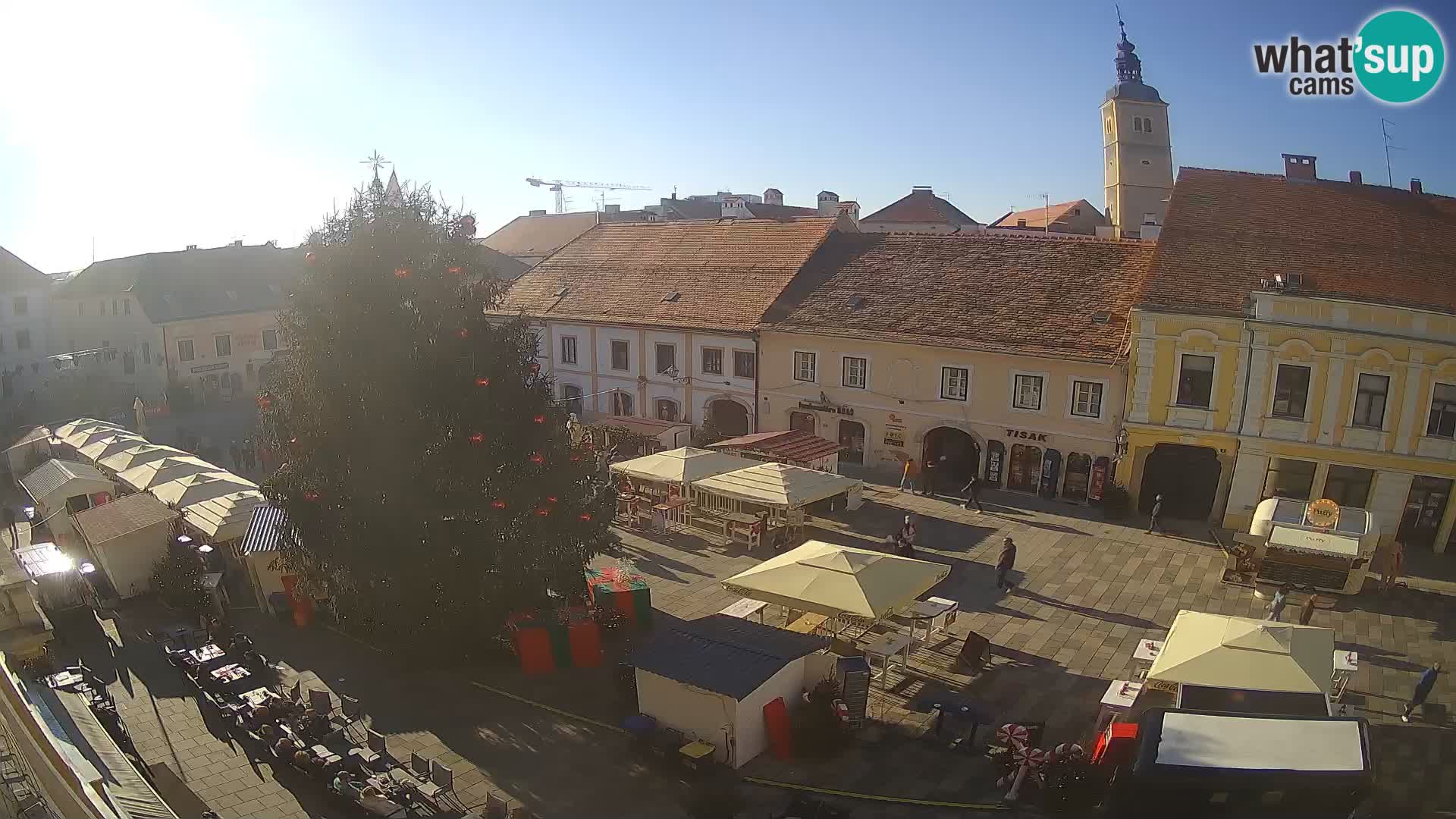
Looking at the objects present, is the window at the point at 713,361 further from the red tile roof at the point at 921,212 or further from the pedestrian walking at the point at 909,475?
the red tile roof at the point at 921,212

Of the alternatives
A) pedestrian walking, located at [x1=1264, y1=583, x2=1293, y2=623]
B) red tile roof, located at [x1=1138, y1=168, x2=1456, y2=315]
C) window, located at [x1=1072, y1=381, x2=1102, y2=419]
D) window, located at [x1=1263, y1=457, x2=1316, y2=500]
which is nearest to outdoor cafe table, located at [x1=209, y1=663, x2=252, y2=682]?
pedestrian walking, located at [x1=1264, y1=583, x2=1293, y2=623]

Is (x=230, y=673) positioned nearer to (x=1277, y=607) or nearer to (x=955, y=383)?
(x=1277, y=607)

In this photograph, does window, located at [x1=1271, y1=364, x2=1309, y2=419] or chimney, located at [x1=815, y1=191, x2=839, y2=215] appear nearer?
window, located at [x1=1271, y1=364, x2=1309, y2=419]

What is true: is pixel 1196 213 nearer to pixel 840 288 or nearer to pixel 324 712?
pixel 840 288

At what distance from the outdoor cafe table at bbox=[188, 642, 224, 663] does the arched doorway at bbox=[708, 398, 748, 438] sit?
61.4ft

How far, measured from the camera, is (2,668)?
1098cm

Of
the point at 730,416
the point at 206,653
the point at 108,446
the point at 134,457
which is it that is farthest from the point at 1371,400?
the point at 108,446

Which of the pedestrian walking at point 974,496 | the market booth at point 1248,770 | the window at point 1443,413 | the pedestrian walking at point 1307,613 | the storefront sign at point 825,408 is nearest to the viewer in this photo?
the market booth at point 1248,770

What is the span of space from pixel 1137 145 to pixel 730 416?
4144cm

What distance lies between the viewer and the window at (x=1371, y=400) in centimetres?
2248

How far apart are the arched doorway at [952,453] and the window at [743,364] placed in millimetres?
6517

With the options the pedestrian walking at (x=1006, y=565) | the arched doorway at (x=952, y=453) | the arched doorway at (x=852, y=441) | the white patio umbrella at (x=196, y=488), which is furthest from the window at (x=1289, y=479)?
the white patio umbrella at (x=196, y=488)

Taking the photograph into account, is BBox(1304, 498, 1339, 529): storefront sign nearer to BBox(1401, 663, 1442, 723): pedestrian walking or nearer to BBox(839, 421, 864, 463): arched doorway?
BBox(1401, 663, 1442, 723): pedestrian walking

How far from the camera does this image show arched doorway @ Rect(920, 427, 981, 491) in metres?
28.9
